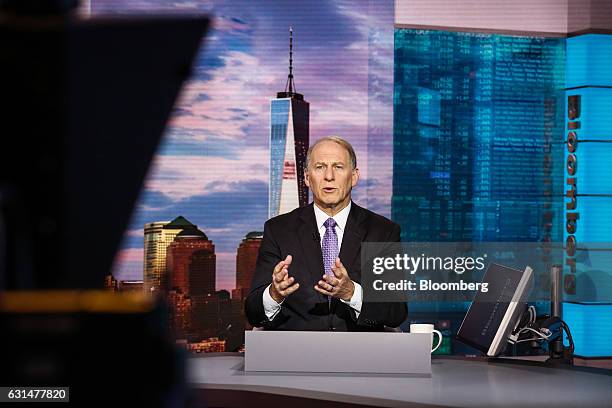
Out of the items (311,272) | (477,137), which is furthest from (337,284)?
(477,137)

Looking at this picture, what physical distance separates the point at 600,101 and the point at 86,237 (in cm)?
573

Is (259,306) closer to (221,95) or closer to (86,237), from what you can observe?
(86,237)

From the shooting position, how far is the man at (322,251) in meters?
2.41

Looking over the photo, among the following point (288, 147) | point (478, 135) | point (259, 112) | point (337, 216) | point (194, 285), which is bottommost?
point (194, 285)

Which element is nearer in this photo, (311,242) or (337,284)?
(337,284)

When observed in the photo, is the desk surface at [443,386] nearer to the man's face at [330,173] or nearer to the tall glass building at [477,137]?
the man's face at [330,173]

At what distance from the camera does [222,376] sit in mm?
2059

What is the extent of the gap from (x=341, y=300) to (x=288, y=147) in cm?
326

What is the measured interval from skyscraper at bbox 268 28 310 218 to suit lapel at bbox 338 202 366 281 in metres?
2.89

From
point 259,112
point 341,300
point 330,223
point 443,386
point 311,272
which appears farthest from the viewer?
point 259,112

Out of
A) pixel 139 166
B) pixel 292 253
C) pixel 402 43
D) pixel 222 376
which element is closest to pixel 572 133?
pixel 402 43

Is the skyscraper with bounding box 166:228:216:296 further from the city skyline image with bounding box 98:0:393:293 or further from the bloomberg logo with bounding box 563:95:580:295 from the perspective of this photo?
the bloomberg logo with bounding box 563:95:580:295

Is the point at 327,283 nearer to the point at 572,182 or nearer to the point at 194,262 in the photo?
the point at 194,262

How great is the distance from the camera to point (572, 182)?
19.1 ft
